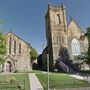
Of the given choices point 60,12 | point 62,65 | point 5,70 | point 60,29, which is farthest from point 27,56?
point 60,12

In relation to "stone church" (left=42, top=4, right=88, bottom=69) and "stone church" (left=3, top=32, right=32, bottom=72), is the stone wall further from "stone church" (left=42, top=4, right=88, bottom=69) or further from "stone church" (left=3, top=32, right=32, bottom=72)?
"stone church" (left=42, top=4, right=88, bottom=69)

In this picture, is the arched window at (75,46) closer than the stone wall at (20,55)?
No

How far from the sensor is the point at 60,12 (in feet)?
171

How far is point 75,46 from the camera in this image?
52.0m

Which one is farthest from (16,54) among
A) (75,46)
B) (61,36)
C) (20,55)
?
(75,46)

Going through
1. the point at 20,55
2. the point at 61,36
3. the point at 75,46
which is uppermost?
the point at 61,36

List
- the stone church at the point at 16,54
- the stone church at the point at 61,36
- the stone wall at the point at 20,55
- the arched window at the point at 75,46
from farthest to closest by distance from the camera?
the arched window at the point at 75,46
the stone church at the point at 61,36
the stone wall at the point at 20,55
the stone church at the point at 16,54

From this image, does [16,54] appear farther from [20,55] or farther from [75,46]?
[75,46]

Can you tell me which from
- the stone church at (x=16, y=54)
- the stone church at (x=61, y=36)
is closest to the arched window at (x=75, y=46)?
the stone church at (x=61, y=36)

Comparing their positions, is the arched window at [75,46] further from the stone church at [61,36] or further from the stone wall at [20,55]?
Result: the stone wall at [20,55]

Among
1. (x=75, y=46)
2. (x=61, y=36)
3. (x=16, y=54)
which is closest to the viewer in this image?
(x=16, y=54)

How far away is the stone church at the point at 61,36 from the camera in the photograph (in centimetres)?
4897

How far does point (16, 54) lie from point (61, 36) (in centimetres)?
1435

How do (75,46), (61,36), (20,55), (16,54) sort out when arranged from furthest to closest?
(75,46), (61,36), (20,55), (16,54)
